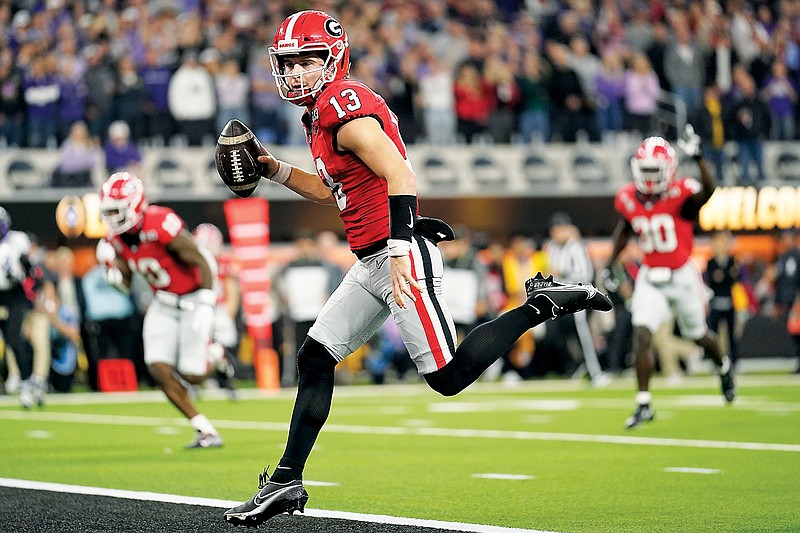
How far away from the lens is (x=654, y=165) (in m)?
10.3

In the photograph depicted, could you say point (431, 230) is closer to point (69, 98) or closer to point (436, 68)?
point (69, 98)

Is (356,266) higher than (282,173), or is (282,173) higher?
(282,173)

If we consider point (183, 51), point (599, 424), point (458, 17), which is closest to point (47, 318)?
point (183, 51)

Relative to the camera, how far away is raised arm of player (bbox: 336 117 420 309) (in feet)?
17.0

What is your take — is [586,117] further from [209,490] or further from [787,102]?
[209,490]

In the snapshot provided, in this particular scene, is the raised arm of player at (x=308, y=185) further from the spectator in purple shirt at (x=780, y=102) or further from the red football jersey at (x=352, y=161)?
the spectator in purple shirt at (x=780, y=102)

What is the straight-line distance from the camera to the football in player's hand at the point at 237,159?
19.0 ft

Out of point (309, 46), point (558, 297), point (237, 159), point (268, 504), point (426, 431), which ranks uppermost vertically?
point (309, 46)

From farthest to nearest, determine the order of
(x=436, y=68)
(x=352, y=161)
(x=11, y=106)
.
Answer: (x=436, y=68) → (x=11, y=106) → (x=352, y=161)

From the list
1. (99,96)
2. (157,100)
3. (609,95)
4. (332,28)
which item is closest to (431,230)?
(332,28)

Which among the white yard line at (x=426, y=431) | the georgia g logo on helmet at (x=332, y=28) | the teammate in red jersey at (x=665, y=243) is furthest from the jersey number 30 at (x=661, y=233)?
the georgia g logo on helmet at (x=332, y=28)

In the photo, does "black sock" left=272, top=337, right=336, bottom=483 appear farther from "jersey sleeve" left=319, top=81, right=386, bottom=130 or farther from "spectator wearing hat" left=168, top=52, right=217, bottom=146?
"spectator wearing hat" left=168, top=52, right=217, bottom=146

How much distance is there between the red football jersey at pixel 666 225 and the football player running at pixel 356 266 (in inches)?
203

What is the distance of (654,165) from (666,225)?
0.54m
